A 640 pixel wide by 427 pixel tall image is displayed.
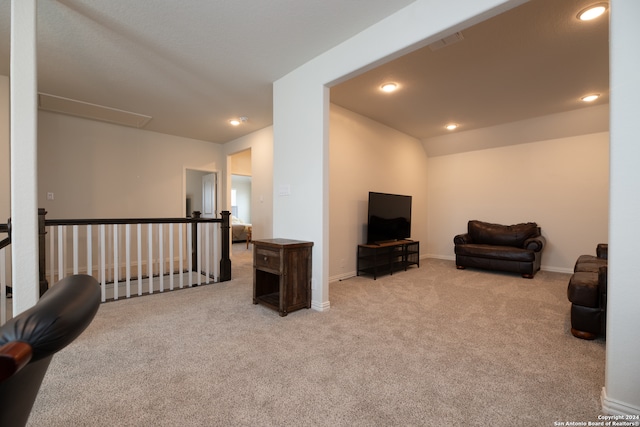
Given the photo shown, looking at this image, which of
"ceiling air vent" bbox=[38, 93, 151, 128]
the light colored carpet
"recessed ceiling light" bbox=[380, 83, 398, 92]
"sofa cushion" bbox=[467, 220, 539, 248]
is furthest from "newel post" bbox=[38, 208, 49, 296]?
"sofa cushion" bbox=[467, 220, 539, 248]

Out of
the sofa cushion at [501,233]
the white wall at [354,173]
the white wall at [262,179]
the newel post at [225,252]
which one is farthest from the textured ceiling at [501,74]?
the newel post at [225,252]

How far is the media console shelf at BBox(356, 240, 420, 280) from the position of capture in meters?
4.37

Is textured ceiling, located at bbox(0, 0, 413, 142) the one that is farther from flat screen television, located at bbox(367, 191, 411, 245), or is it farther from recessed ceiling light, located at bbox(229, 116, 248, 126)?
flat screen television, located at bbox(367, 191, 411, 245)

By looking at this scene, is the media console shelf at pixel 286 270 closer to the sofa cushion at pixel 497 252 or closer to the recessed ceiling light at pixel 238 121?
the recessed ceiling light at pixel 238 121

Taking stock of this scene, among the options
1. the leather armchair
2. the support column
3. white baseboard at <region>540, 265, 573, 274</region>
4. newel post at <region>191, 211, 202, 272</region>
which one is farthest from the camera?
white baseboard at <region>540, 265, 573, 274</region>

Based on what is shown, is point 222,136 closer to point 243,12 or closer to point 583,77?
point 243,12

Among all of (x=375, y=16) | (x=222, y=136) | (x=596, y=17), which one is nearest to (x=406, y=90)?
(x=375, y=16)

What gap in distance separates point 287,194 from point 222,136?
326cm

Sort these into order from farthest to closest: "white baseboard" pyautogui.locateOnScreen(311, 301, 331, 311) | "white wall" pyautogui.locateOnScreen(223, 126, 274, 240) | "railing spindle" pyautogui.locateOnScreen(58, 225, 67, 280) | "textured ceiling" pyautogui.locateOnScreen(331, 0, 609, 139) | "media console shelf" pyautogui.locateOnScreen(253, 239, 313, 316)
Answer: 1. "white wall" pyautogui.locateOnScreen(223, 126, 274, 240)
2. "railing spindle" pyautogui.locateOnScreen(58, 225, 67, 280)
3. "white baseboard" pyautogui.locateOnScreen(311, 301, 331, 311)
4. "media console shelf" pyautogui.locateOnScreen(253, 239, 313, 316)
5. "textured ceiling" pyautogui.locateOnScreen(331, 0, 609, 139)

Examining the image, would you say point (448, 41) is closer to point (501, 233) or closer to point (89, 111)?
point (501, 233)

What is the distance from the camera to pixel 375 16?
229cm

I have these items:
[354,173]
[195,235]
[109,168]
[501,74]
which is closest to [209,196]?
[109,168]

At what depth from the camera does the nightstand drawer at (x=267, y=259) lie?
9.10ft

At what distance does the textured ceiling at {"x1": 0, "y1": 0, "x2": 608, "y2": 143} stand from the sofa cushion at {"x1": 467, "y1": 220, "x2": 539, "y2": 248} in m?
1.94
